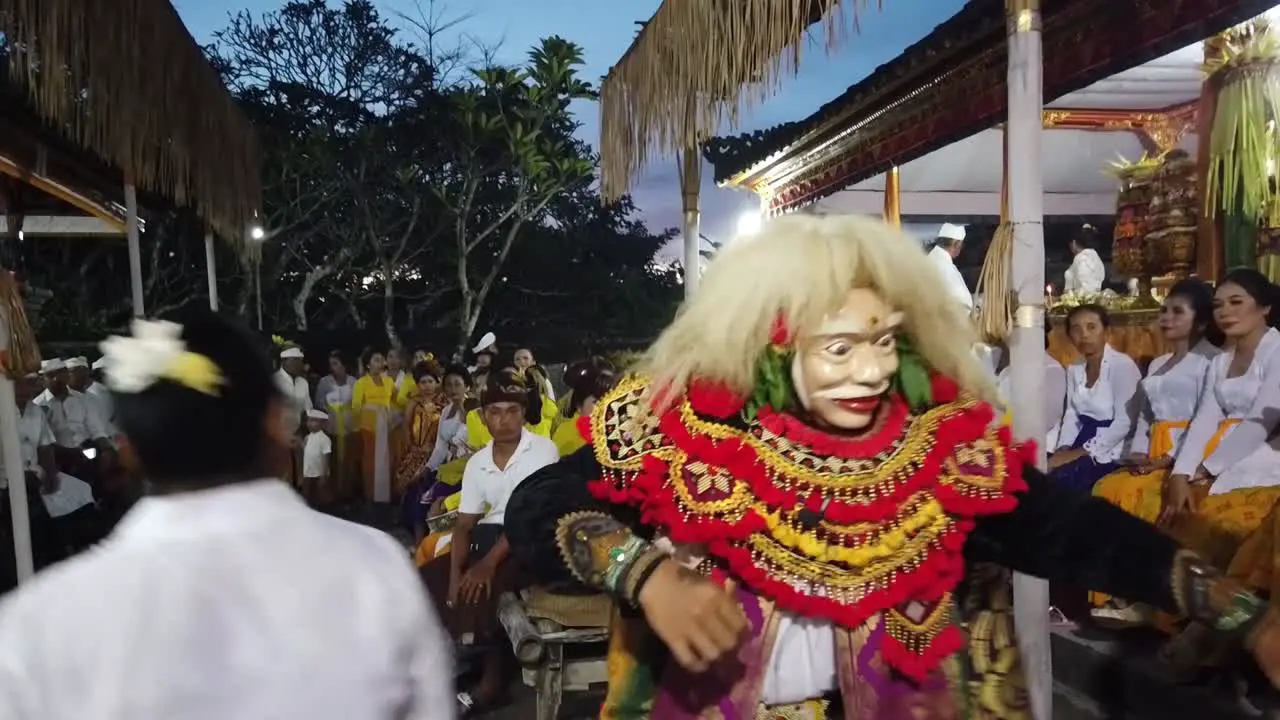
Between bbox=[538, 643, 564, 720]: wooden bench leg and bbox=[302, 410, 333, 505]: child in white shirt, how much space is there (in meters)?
6.33

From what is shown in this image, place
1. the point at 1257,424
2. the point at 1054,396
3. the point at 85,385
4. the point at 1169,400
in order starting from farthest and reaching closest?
1. the point at 85,385
2. the point at 1054,396
3. the point at 1169,400
4. the point at 1257,424

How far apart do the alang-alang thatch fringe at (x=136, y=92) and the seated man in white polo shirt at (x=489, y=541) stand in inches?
90.1

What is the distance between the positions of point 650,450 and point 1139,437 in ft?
13.4

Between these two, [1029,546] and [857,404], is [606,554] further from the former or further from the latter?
[1029,546]

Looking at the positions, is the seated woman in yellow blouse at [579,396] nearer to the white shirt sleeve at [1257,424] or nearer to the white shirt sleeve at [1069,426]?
the white shirt sleeve at [1069,426]

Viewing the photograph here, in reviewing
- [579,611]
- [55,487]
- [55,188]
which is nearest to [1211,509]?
[579,611]

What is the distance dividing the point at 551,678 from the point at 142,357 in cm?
279

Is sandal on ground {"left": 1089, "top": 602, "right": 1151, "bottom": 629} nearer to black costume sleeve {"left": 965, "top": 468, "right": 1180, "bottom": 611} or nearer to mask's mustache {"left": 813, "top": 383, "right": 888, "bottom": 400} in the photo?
black costume sleeve {"left": 965, "top": 468, "right": 1180, "bottom": 611}

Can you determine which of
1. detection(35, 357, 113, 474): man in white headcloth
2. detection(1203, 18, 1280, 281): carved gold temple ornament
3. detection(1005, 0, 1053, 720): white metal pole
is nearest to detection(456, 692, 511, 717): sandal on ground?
detection(1005, 0, 1053, 720): white metal pole

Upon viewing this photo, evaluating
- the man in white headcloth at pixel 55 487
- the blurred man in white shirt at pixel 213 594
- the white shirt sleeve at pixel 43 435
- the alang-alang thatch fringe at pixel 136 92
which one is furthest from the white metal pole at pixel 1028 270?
the white shirt sleeve at pixel 43 435

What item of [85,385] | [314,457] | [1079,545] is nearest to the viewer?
[1079,545]

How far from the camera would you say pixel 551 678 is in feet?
12.8

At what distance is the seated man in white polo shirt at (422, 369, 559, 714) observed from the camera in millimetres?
4691

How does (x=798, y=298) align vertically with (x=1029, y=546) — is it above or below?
above
